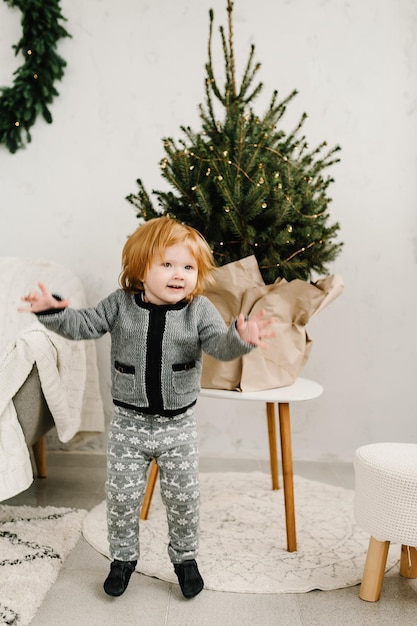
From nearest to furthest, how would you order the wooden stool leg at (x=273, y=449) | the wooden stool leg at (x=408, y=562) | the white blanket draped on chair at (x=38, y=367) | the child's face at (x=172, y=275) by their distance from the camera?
the child's face at (x=172, y=275) < the wooden stool leg at (x=408, y=562) < the white blanket draped on chair at (x=38, y=367) < the wooden stool leg at (x=273, y=449)

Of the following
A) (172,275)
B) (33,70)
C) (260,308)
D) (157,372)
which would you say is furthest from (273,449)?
(33,70)

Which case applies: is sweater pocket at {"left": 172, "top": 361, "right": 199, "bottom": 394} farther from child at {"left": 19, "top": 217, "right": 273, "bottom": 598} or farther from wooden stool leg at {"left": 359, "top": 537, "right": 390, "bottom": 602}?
wooden stool leg at {"left": 359, "top": 537, "right": 390, "bottom": 602}

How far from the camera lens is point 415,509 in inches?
59.6

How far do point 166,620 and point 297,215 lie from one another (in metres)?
1.12

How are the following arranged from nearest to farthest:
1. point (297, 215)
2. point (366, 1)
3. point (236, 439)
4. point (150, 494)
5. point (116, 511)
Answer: point (116, 511) → point (297, 215) → point (150, 494) → point (366, 1) → point (236, 439)

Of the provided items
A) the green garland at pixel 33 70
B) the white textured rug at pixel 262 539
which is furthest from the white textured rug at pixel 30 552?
the green garland at pixel 33 70

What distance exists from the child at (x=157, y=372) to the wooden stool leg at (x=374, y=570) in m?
0.40

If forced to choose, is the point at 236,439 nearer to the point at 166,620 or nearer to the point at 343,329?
the point at 343,329

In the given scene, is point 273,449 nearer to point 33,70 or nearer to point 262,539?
point 262,539

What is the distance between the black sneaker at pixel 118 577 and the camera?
160 centimetres

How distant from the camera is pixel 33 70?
267 centimetres

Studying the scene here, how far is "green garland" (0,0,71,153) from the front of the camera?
265 cm

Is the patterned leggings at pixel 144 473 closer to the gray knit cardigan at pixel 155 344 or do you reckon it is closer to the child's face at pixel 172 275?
the gray knit cardigan at pixel 155 344

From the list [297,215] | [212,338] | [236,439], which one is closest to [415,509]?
[212,338]
